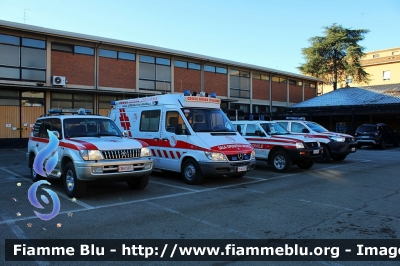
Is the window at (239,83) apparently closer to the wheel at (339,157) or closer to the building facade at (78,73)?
the building facade at (78,73)

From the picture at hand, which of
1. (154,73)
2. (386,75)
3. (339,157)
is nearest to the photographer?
(339,157)

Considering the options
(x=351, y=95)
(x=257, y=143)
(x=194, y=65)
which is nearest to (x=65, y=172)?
(x=257, y=143)

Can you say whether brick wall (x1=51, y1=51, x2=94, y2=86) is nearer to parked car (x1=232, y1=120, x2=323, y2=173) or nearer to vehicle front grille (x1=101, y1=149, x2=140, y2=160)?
parked car (x1=232, y1=120, x2=323, y2=173)

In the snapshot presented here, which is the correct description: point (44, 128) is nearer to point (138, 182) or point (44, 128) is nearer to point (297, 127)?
point (138, 182)

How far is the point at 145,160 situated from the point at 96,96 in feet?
57.7

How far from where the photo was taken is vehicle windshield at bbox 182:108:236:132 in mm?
9836

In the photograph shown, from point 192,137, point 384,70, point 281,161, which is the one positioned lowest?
point 281,161

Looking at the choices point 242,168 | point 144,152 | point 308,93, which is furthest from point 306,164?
point 308,93

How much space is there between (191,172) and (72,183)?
3.25 m

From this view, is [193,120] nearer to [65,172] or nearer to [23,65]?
[65,172]

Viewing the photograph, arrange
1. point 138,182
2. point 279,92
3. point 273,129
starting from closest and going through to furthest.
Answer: point 138,182
point 273,129
point 279,92

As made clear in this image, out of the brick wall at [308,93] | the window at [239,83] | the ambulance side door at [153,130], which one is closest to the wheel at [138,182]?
the ambulance side door at [153,130]

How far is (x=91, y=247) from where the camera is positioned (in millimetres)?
4754

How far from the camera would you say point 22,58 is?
20844mm
